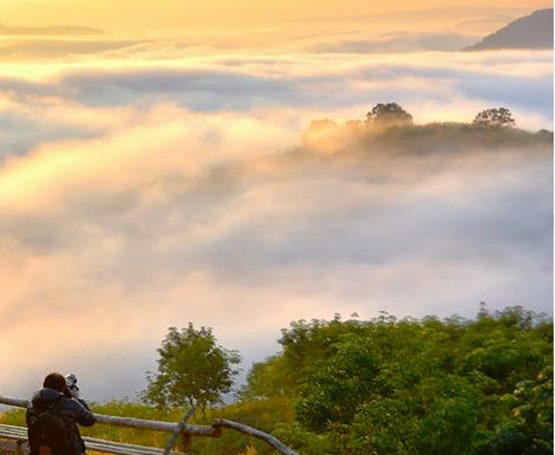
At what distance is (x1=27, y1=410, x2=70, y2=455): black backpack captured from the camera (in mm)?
11664

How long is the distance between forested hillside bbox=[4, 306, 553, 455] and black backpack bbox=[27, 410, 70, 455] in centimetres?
509

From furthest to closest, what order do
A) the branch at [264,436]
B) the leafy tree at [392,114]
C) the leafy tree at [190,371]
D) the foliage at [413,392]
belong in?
the leafy tree at [392,114]
the leafy tree at [190,371]
the foliage at [413,392]
the branch at [264,436]

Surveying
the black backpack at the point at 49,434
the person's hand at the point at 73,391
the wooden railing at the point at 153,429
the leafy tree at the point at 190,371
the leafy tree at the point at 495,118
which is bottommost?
the black backpack at the point at 49,434

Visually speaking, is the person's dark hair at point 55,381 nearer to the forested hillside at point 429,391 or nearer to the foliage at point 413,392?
the forested hillside at point 429,391

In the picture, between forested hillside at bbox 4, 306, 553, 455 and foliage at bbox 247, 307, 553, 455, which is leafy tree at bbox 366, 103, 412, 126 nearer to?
forested hillside at bbox 4, 306, 553, 455

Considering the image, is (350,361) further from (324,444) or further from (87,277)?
(87,277)

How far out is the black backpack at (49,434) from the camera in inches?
459

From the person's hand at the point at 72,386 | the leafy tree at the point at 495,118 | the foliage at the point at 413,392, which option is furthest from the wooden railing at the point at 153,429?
the leafy tree at the point at 495,118

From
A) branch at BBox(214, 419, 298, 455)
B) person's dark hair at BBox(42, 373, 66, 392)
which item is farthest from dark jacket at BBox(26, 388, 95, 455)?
branch at BBox(214, 419, 298, 455)

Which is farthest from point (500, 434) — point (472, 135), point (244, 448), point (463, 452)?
point (472, 135)

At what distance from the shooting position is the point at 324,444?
78.9 feet

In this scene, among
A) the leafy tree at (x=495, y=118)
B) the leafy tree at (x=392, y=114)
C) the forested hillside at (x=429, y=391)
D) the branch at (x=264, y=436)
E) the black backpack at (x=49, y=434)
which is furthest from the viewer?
the leafy tree at (x=392, y=114)

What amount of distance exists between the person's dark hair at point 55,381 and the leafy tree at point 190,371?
42030mm

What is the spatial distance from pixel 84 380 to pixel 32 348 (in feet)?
32.7
